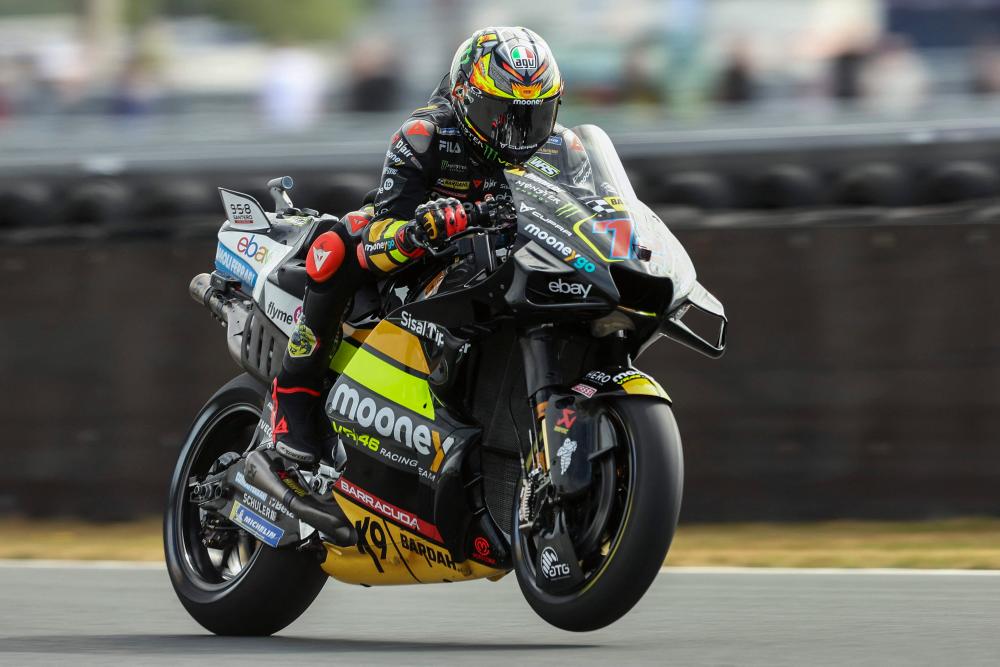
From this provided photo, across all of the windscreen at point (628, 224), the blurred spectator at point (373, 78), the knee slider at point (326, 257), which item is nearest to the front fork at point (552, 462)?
the windscreen at point (628, 224)

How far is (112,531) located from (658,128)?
12.4ft

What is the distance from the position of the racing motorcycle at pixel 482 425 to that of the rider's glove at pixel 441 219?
49 millimetres

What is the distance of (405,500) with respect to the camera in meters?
4.98

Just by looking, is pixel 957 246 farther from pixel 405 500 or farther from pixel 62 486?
pixel 62 486

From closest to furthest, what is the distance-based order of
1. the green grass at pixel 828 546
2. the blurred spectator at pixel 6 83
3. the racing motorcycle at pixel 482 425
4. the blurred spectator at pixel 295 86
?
the racing motorcycle at pixel 482 425 → the green grass at pixel 828 546 → the blurred spectator at pixel 295 86 → the blurred spectator at pixel 6 83

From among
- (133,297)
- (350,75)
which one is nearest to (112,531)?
(133,297)

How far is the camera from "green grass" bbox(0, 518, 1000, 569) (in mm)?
7332

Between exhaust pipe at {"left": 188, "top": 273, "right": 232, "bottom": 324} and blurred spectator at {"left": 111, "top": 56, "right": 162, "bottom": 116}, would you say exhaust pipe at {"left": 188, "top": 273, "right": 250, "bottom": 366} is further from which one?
blurred spectator at {"left": 111, "top": 56, "right": 162, "bottom": 116}

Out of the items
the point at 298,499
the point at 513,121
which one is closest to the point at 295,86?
the point at 298,499

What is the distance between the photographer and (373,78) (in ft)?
34.0

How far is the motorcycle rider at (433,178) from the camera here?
187 inches

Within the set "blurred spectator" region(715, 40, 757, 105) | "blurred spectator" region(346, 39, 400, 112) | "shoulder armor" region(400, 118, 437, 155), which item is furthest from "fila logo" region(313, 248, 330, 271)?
"blurred spectator" region(346, 39, 400, 112)

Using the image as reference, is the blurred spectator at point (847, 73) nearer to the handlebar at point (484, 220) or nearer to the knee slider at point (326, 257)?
the knee slider at point (326, 257)

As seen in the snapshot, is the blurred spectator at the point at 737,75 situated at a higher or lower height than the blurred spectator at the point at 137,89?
higher
